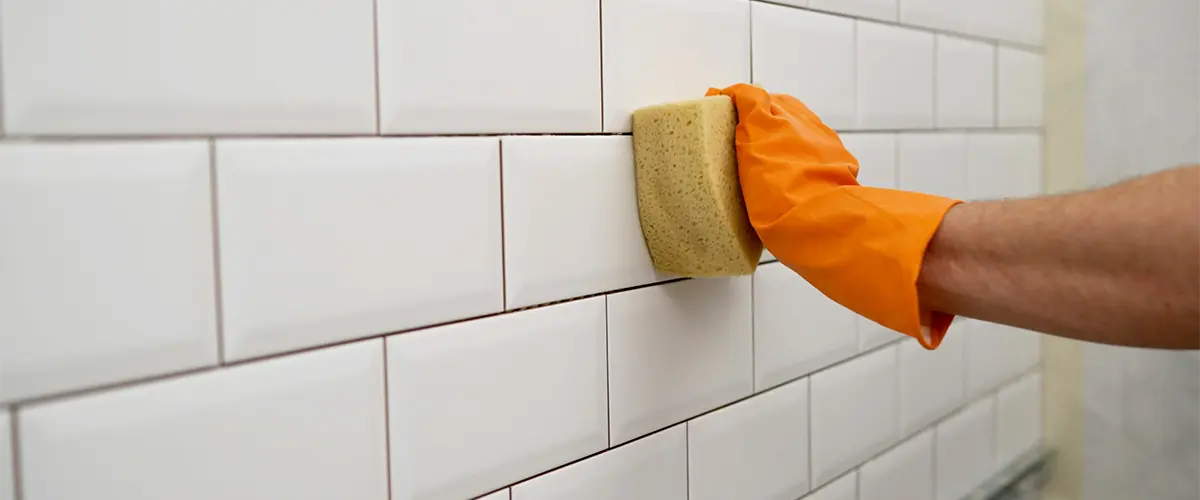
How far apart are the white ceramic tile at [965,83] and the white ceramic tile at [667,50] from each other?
16.2 inches

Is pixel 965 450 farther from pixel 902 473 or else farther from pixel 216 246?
pixel 216 246

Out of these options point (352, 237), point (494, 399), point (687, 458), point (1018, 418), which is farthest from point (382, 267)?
point (1018, 418)

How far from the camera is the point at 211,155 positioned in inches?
17.5

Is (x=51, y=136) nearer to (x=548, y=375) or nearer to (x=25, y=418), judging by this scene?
(x=25, y=418)

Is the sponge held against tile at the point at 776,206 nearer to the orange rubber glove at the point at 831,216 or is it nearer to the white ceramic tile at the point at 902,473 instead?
the orange rubber glove at the point at 831,216

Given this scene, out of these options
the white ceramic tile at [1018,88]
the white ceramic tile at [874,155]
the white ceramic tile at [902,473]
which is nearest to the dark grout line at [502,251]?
the white ceramic tile at [874,155]

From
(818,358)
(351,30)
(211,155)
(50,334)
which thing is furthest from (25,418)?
(818,358)

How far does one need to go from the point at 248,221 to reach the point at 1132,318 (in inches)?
19.2

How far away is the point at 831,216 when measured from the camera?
561 mm

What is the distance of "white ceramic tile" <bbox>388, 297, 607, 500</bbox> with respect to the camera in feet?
1.76

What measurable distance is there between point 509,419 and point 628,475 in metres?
0.14

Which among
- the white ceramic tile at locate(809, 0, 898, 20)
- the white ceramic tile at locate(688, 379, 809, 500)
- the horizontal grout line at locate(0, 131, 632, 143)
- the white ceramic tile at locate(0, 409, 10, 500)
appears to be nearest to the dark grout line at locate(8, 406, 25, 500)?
the white ceramic tile at locate(0, 409, 10, 500)

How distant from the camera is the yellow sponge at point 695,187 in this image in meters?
0.60

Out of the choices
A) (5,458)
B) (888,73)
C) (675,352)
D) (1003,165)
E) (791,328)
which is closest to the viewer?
(5,458)
